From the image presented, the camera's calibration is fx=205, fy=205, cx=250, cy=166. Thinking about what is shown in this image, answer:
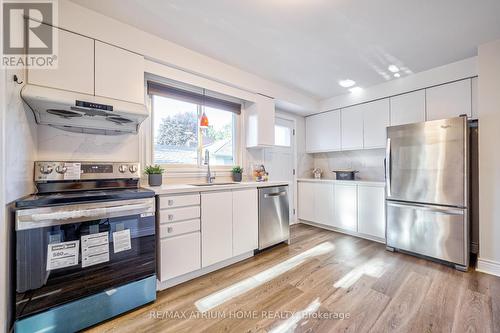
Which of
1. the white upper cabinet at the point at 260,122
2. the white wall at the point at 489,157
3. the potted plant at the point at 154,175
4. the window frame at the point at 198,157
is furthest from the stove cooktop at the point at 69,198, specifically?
the white wall at the point at 489,157

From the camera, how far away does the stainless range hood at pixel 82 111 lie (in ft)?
4.73

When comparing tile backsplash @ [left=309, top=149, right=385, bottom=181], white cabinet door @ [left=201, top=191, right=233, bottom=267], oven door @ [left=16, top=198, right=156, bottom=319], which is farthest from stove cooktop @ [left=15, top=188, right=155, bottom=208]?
tile backsplash @ [left=309, top=149, right=385, bottom=181]

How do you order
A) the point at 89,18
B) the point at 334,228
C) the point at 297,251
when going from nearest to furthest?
the point at 89,18 → the point at 297,251 → the point at 334,228

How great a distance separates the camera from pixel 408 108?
3.00 m

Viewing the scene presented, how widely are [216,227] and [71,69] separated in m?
1.89

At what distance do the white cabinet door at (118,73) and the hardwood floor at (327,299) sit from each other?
6.06 ft

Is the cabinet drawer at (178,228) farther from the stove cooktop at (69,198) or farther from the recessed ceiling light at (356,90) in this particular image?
the recessed ceiling light at (356,90)

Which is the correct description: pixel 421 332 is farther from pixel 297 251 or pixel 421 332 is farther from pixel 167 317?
pixel 167 317

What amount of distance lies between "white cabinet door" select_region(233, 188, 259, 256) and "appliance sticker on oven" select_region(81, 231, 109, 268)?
1.26 meters

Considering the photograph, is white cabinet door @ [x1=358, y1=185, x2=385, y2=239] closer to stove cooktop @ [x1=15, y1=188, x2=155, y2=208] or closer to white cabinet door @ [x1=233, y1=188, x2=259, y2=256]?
white cabinet door @ [x1=233, y1=188, x2=259, y2=256]

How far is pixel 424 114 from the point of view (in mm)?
2857

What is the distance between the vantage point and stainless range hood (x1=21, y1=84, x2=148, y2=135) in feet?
4.73

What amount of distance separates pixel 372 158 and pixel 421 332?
9.13 ft

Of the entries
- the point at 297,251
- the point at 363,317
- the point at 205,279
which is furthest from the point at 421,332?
the point at 205,279
